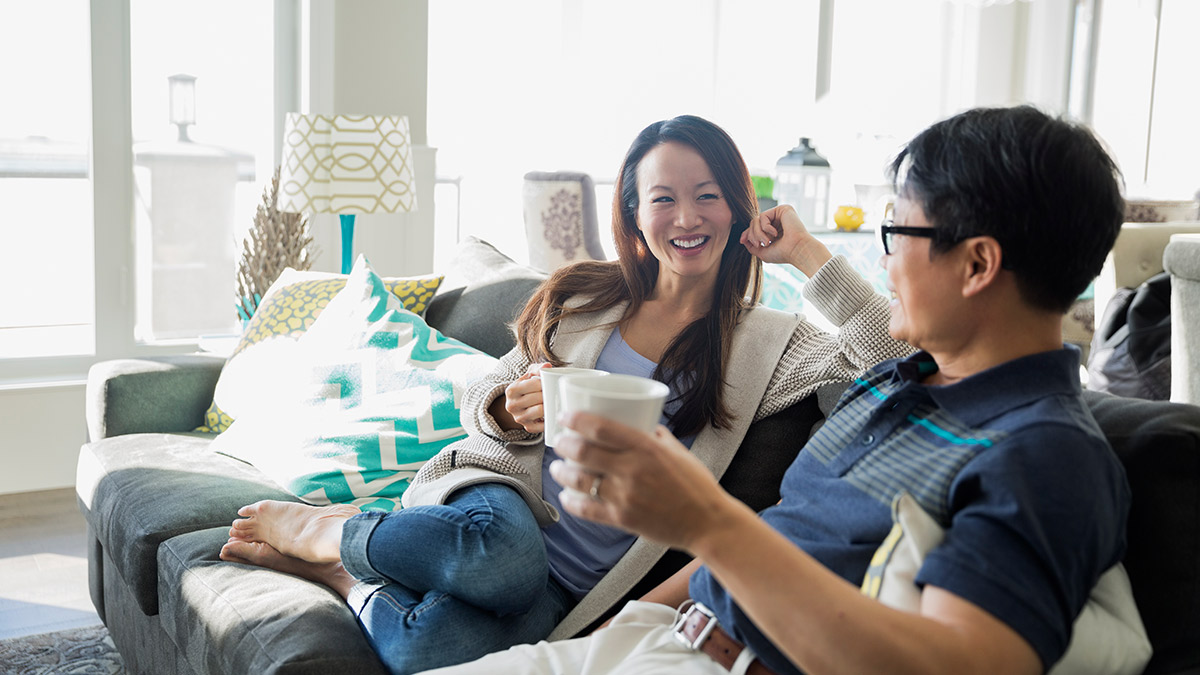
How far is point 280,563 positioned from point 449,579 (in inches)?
16.5

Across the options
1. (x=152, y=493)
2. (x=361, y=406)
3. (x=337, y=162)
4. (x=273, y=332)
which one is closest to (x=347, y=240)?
(x=337, y=162)

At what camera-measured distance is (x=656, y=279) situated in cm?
176

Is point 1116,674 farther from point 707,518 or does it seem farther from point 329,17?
point 329,17

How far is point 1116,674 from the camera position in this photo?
37.0 inches

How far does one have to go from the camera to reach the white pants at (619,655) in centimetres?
108

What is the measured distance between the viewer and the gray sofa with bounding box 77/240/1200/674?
99 cm

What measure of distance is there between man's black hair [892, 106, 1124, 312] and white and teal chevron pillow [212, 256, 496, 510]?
1224mm

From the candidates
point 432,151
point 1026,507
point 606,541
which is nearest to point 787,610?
point 1026,507

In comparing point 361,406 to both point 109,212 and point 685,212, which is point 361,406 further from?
point 109,212

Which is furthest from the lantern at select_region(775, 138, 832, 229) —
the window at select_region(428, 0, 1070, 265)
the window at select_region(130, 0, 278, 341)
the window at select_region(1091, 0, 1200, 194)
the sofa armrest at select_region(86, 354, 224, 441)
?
the window at select_region(1091, 0, 1200, 194)

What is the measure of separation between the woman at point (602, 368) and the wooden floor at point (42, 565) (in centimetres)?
113

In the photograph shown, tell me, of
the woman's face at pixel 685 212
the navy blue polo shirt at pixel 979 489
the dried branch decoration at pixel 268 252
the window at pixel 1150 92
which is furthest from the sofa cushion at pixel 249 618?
the window at pixel 1150 92

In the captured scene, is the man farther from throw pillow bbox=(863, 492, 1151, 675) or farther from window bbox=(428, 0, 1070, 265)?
window bbox=(428, 0, 1070, 265)

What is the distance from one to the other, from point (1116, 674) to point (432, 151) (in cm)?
364
